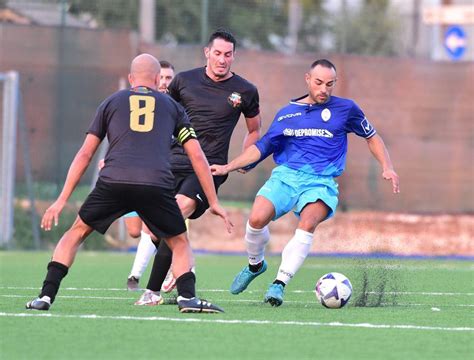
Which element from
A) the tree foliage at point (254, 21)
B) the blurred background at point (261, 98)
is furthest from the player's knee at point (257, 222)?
the tree foliage at point (254, 21)

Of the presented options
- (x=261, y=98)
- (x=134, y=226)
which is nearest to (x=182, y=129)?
(x=134, y=226)

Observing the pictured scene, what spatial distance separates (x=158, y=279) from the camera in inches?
→ 346

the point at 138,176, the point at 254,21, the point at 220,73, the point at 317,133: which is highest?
the point at 254,21

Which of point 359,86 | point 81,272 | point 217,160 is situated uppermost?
point 359,86

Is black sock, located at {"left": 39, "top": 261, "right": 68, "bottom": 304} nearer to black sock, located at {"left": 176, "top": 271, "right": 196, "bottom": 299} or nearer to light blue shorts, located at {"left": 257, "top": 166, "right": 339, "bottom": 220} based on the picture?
black sock, located at {"left": 176, "top": 271, "right": 196, "bottom": 299}

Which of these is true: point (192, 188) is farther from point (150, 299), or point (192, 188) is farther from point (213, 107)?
point (150, 299)

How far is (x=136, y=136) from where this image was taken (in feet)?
25.7

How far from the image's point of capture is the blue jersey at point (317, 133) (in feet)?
31.4

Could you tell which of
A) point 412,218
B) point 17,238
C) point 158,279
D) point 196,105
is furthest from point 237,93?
point 412,218

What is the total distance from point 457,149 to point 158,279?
11.7 metres

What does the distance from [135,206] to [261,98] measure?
1117cm

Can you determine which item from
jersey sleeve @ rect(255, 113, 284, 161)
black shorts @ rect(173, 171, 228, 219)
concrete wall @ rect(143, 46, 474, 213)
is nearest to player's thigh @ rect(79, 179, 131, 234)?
black shorts @ rect(173, 171, 228, 219)

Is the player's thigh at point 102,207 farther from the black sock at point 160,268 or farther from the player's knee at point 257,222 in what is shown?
the player's knee at point 257,222

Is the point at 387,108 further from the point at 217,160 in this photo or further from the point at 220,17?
the point at 217,160
